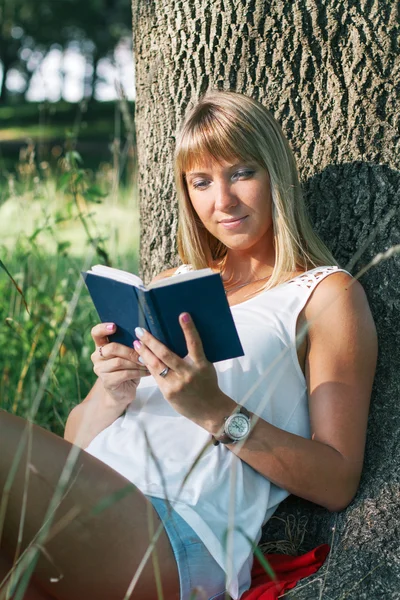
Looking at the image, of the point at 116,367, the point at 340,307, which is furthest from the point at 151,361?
the point at 340,307

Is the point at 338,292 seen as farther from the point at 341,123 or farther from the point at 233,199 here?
the point at 341,123

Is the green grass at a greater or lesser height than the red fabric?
greater

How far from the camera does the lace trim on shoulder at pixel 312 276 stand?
2.25 metres

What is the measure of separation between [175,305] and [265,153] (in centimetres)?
70

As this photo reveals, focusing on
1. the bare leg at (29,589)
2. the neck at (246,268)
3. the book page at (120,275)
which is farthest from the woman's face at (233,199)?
the bare leg at (29,589)

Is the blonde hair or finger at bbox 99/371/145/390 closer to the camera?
finger at bbox 99/371/145/390

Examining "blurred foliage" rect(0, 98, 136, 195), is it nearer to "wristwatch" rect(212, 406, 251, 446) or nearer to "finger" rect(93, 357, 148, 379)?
"finger" rect(93, 357, 148, 379)

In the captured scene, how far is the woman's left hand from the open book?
3cm

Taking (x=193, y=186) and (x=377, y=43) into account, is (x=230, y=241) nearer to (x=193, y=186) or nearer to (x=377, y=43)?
(x=193, y=186)

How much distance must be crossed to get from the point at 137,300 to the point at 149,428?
470 mm

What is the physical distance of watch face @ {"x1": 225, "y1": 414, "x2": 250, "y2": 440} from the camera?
1.99m

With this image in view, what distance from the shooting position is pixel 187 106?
2750 mm

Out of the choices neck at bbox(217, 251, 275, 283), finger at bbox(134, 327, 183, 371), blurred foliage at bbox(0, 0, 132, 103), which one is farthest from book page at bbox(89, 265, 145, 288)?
blurred foliage at bbox(0, 0, 132, 103)

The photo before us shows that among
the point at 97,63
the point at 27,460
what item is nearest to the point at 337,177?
the point at 27,460
